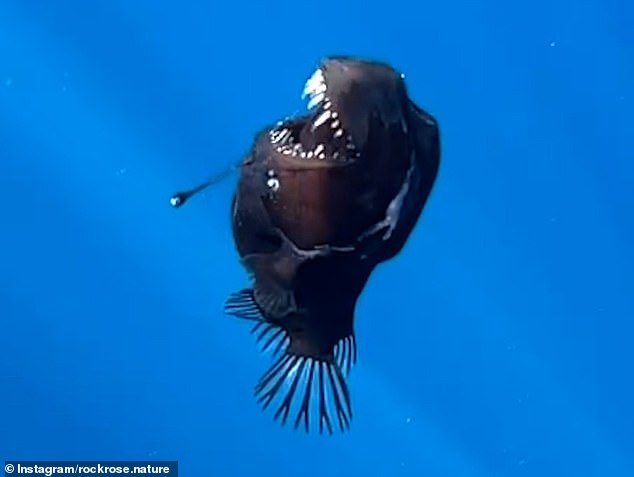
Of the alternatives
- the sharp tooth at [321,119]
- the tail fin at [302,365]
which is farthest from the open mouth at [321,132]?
the tail fin at [302,365]

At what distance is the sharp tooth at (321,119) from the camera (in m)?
1.10

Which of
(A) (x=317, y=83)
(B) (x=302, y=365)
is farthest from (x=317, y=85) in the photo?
(B) (x=302, y=365)

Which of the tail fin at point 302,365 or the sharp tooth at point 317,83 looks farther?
the tail fin at point 302,365

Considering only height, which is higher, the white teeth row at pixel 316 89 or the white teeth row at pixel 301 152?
the white teeth row at pixel 316 89

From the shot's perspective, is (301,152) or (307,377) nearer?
(301,152)

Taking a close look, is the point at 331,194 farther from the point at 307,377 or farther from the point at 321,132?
the point at 307,377

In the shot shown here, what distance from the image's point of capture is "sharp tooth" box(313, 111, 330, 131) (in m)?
1.10

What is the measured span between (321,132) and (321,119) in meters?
0.01

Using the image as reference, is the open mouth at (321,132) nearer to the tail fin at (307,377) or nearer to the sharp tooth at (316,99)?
the sharp tooth at (316,99)

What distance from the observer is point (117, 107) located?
1.73 meters

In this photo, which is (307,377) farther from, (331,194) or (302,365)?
(331,194)

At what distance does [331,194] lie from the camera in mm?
1124

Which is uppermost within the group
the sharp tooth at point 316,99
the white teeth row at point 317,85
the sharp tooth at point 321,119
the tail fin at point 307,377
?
the white teeth row at point 317,85

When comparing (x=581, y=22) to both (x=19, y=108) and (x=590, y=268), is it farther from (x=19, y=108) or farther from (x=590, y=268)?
(x=19, y=108)
